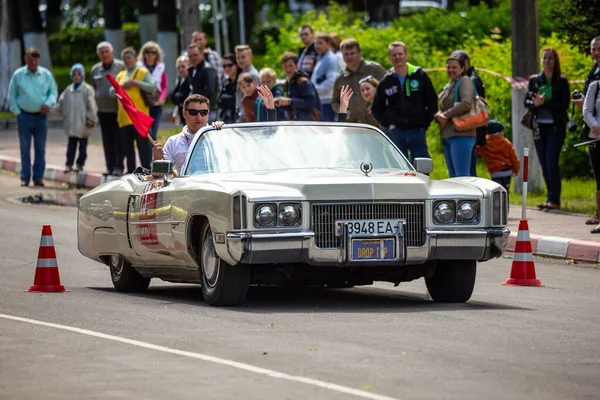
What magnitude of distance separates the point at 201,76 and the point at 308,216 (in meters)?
11.4

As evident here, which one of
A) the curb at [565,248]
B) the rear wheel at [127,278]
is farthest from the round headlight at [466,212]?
the curb at [565,248]

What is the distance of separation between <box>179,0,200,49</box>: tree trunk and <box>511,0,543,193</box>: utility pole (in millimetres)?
14069

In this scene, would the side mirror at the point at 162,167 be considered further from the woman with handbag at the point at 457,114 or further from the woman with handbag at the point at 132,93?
the woman with handbag at the point at 132,93

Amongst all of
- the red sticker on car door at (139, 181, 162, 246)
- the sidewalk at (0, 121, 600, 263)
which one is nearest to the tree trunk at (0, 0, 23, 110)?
the sidewalk at (0, 121, 600, 263)

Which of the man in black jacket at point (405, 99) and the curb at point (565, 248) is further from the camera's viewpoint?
the man in black jacket at point (405, 99)

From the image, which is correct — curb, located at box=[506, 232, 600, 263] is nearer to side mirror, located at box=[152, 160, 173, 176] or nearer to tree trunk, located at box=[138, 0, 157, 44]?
side mirror, located at box=[152, 160, 173, 176]

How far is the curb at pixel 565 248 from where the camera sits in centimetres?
1584

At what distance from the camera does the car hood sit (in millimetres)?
11188

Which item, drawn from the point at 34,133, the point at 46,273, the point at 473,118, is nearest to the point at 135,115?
the point at 46,273

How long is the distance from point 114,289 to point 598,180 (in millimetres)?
5916

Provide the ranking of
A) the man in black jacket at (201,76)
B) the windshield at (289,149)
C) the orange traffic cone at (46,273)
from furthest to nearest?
1. the man in black jacket at (201,76)
2. the orange traffic cone at (46,273)
3. the windshield at (289,149)

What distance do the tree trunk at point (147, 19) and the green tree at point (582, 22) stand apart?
2842cm

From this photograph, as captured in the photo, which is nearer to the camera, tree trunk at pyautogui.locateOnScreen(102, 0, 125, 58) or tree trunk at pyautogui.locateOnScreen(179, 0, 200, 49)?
tree trunk at pyautogui.locateOnScreen(179, 0, 200, 49)

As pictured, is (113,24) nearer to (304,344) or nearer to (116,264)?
(116,264)
